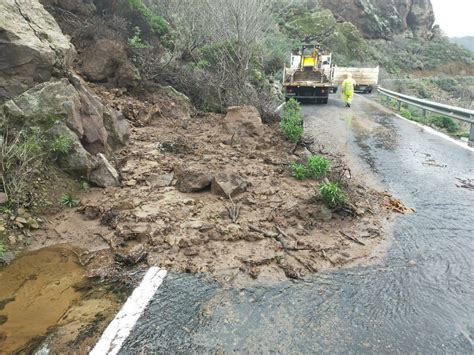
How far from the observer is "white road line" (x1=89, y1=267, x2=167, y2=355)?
9.58 feet

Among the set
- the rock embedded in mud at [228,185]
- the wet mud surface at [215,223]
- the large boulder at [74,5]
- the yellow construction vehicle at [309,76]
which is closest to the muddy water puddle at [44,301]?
the wet mud surface at [215,223]

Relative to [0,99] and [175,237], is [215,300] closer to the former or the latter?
[175,237]

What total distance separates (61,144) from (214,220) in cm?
247

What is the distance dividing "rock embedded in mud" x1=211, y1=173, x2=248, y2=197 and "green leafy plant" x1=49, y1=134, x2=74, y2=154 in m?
2.17

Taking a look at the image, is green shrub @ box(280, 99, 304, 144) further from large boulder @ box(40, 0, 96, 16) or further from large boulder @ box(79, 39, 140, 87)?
large boulder @ box(40, 0, 96, 16)

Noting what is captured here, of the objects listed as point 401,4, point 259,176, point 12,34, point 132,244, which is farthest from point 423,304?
point 401,4

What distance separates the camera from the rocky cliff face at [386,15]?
61.6 meters

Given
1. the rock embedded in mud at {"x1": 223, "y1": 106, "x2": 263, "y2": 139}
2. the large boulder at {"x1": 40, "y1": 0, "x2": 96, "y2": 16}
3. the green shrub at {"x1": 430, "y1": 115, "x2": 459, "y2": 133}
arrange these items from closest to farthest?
the rock embedded in mud at {"x1": 223, "y1": 106, "x2": 263, "y2": 139}, the large boulder at {"x1": 40, "y1": 0, "x2": 96, "y2": 16}, the green shrub at {"x1": 430, "y1": 115, "x2": 459, "y2": 133}

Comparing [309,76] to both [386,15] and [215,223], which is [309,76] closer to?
[215,223]

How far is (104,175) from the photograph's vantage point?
5.92 m

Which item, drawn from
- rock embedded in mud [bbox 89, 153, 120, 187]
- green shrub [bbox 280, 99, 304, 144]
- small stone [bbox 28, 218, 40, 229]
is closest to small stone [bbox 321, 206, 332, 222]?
rock embedded in mud [bbox 89, 153, 120, 187]

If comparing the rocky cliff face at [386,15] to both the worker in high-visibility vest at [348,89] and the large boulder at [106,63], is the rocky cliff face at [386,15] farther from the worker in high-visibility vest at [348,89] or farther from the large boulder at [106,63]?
the large boulder at [106,63]

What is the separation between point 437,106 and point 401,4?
68.5 meters

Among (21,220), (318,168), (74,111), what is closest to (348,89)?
(318,168)
